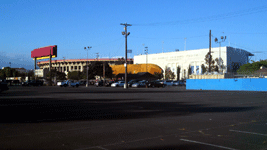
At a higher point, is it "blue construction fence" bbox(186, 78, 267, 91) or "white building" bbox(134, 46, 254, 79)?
"white building" bbox(134, 46, 254, 79)

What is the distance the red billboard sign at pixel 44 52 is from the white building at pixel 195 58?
1667 inches

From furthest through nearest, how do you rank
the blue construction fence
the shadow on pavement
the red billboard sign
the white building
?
the white building < the red billboard sign < the blue construction fence < the shadow on pavement

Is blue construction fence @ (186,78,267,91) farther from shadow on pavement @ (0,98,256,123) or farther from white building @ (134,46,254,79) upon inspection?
white building @ (134,46,254,79)

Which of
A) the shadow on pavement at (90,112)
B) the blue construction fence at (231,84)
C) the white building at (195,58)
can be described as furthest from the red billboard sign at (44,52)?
the shadow on pavement at (90,112)

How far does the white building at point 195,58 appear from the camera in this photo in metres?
113

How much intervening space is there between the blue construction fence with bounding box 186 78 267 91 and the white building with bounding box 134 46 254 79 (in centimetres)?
5104

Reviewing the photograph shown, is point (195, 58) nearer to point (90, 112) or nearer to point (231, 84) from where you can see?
point (231, 84)

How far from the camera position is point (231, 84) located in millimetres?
47031

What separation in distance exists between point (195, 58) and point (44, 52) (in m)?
68.1

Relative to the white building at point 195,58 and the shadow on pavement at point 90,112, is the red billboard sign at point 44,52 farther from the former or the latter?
the shadow on pavement at point 90,112

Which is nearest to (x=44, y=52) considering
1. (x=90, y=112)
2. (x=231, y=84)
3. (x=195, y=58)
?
(x=195, y=58)

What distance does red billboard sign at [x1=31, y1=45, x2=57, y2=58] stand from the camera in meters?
112

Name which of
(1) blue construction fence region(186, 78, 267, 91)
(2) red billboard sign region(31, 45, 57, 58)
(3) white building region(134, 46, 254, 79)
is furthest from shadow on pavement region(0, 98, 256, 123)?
(2) red billboard sign region(31, 45, 57, 58)

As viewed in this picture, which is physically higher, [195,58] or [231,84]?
[195,58]
